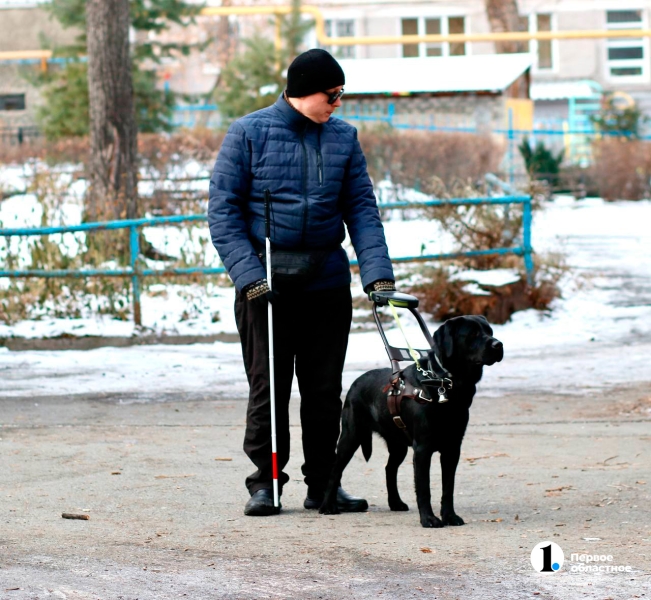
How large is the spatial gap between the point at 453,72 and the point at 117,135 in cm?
1237

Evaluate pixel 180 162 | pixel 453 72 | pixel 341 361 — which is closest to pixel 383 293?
pixel 341 361

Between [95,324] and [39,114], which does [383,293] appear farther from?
[39,114]

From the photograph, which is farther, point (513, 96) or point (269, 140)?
point (513, 96)

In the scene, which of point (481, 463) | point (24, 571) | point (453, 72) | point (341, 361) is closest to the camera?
point (24, 571)

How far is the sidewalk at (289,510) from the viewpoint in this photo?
13.5 feet

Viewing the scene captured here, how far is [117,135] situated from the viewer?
1425cm

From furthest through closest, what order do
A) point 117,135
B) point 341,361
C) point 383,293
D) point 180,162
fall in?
point 180,162, point 117,135, point 341,361, point 383,293

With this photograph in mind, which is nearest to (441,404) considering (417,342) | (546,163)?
(417,342)

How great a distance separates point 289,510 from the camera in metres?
5.64

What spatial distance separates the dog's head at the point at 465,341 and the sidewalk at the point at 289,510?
661 millimetres

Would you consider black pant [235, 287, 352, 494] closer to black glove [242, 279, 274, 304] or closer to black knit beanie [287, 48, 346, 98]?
black glove [242, 279, 274, 304]

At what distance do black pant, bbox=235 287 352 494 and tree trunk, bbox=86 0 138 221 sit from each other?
858cm

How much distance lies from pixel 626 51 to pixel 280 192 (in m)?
43.3

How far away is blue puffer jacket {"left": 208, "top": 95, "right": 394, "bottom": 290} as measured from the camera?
5.27 m
